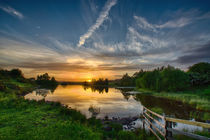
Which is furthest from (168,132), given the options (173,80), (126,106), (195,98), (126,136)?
(173,80)

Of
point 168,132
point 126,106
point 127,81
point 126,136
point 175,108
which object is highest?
point 127,81

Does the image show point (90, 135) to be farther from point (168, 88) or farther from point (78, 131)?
point (168, 88)

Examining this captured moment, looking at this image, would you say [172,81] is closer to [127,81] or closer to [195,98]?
[195,98]

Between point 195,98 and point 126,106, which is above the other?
point 195,98

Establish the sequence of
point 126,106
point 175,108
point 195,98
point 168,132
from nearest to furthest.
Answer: point 168,132, point 175,108, point 126,106, point 195,98

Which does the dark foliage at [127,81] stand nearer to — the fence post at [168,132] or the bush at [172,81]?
the bush at [172,81]

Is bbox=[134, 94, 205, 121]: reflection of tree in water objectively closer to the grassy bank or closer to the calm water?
the calm water

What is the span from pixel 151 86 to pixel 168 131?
204ft

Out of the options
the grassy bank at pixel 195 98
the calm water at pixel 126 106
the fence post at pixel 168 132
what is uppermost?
the fence post at pixel 168 132

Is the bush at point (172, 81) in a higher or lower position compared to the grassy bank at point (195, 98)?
higher

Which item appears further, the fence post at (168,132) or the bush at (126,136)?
the bush at (126,136)

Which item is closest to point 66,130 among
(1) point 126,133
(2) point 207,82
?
(1) point 126,133

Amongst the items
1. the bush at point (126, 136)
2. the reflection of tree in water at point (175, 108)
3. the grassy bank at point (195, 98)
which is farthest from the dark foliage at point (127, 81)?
the bush at point (126, 136)

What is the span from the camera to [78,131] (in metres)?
7.89
